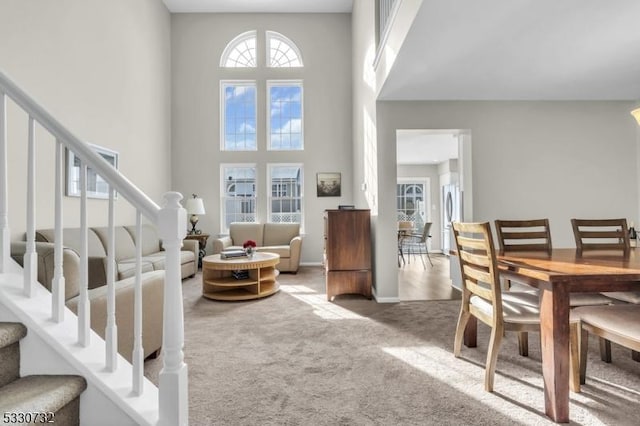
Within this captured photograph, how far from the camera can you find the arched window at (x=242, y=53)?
21.2ft

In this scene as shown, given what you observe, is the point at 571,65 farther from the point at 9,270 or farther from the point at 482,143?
the point at 9,270

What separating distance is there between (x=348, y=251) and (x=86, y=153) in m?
2.90

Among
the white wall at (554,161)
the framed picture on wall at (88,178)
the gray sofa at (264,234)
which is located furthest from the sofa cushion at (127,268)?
the white wall at (554,161)

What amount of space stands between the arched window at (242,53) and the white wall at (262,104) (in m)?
0.16

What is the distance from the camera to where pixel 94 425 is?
123cm

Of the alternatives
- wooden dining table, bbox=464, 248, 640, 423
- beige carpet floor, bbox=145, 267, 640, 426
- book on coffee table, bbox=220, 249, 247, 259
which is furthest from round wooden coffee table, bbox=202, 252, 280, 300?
wooden dining table, bbox=464, 248, 640, 423

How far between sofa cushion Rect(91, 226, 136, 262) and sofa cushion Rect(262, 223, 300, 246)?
7.17 feet

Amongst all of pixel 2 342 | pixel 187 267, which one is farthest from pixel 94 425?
pixel 187 267

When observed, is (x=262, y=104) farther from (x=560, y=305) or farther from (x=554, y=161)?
(x=560, y=305)

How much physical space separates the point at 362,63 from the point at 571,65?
2.69 m

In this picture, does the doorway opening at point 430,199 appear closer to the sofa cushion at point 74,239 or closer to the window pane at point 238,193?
the window pane at point 238,193

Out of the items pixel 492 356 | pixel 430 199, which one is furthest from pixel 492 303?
pixel 430 199

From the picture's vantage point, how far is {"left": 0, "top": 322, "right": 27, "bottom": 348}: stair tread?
117 cm

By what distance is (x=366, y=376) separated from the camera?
195cm
